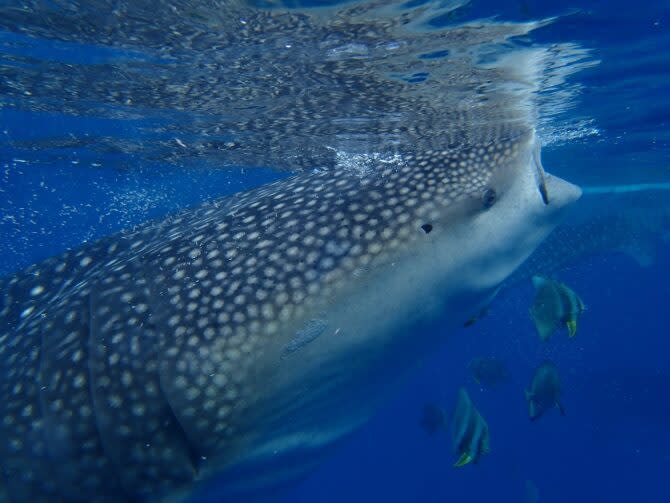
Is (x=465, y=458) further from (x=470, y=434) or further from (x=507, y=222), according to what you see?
(x=507, y=222)

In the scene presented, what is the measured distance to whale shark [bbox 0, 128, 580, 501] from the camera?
2.99 m

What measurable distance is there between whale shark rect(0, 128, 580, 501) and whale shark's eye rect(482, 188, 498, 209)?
12 mm

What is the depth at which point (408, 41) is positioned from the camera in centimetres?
594

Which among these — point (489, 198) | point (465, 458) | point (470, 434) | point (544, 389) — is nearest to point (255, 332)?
point (489, 198)

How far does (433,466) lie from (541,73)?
25.9 meters

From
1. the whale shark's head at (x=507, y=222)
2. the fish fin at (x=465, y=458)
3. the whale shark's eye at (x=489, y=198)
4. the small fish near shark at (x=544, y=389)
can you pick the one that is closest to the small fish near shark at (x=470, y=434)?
the fish fin at (x=465, y=458)

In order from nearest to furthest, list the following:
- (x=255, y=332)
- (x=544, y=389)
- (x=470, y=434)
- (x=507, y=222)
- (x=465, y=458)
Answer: (x=255, y=332)
(x=507, y=222)
(x=465, y=458)
(x=470, y=434)
(x=544, y=389)

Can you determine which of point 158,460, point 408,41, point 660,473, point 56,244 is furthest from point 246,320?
point 56,244

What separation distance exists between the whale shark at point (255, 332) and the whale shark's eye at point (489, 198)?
0.5 inches

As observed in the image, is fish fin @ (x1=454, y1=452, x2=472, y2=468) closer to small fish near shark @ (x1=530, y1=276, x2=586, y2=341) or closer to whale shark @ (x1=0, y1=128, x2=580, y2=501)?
small fish near shark @ (x1=530, y1=276, x2=586, y2=341)

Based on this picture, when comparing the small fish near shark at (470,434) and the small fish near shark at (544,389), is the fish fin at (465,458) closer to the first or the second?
the small fish near shark at (470,434)

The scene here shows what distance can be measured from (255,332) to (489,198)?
1.98 meters

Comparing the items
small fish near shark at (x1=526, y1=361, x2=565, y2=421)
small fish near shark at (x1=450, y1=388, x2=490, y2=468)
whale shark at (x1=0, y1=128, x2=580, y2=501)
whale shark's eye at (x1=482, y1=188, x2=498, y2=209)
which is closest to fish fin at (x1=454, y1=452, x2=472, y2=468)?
small fish near shark at (x1=450, y1=388, x2=490, y2=468)

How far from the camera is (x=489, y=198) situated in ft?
11.6
